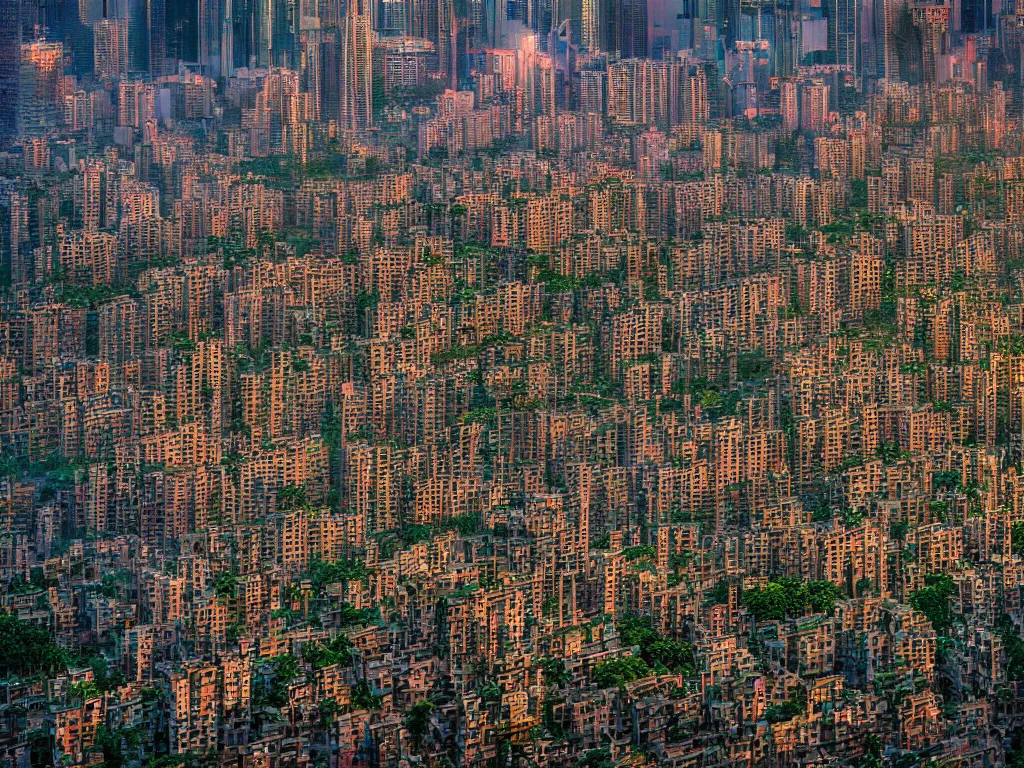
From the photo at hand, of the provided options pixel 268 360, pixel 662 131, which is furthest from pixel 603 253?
pixel 662 131

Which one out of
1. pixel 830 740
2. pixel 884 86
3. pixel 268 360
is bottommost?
→ pixel 830 740

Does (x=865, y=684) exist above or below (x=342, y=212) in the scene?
below

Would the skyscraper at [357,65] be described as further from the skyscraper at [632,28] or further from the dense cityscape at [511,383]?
the skyscraper at [632,28]

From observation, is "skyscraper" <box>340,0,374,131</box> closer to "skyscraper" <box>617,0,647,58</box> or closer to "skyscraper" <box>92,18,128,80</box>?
"skyscraper" <box>92,18,128,80</box>

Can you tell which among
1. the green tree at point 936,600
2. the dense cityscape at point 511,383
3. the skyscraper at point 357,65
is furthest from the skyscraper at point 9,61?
the green tree at point 936,600

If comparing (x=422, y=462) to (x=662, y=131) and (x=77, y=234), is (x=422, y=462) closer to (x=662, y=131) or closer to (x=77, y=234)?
(x=77, y=234)

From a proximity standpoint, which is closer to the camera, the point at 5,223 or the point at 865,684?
the point at 865,684
